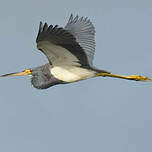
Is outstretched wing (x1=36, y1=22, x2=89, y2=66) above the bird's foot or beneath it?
above

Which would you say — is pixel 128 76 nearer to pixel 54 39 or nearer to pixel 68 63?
pixel 68 63

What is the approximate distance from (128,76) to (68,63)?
2062 millimetres

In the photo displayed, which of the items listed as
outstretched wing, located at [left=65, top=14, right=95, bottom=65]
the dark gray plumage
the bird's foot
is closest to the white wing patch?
the dark gray plumage

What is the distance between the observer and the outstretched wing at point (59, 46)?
13.8 meters

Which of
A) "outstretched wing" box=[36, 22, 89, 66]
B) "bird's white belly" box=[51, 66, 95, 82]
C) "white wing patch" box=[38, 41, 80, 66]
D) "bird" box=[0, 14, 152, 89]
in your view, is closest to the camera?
"outstretched wing" box=[36, 22, 89, 66]

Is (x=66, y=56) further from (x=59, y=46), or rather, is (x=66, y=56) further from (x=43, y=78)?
(x=43, y=78)

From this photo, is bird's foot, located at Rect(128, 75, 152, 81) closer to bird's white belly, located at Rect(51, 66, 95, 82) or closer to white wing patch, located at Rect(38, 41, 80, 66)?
bird's white belly, located at Rect(51, 66, 95, 82)

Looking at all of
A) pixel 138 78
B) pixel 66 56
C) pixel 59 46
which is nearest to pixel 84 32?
pixel 138 78

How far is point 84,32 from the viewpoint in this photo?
59.4 ft

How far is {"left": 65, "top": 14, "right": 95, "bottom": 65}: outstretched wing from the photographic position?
17.5 metres

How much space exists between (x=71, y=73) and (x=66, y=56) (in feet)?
2.48

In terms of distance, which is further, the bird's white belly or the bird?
the bird's white belly

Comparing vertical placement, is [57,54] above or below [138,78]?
above

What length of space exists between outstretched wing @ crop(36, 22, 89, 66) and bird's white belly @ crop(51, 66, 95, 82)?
0.66ft
